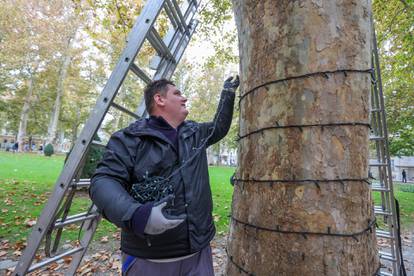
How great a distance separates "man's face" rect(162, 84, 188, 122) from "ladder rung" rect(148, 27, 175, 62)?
0.48m

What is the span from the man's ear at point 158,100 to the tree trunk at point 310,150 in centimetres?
80

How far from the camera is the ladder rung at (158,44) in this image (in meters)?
2.17

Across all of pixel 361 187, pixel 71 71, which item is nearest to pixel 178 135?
pixel 361 187

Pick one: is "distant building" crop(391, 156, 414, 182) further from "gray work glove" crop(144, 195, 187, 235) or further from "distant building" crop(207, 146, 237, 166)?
"gray work glove" crop(144, 195, 187, 235)

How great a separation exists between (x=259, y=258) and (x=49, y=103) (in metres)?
30.9

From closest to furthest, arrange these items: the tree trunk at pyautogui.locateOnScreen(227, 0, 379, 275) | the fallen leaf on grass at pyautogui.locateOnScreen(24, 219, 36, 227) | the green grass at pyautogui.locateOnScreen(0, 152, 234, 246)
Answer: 1. the tree trunk at pyautogui.locateOnScreen(227, 0, 379, 275)
2. the green grass at pyautogui.locateOnScreen(0, 152, 234, 246)
3. the fallen leaf on grass at pyautogui.locateOnScreen(24, 219, 36, 227)

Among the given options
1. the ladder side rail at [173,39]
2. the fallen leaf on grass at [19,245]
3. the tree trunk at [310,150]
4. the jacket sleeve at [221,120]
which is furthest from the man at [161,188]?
the fallen leaf on grass at [19,245]

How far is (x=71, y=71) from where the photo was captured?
24984 mm

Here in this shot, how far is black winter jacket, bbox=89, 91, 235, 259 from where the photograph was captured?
1549 mm

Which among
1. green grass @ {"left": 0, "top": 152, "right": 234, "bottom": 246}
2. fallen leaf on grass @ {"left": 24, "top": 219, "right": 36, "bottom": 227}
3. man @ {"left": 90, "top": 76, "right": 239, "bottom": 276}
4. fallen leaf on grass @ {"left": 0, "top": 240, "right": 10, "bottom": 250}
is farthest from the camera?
fallen leaf on grass @ {"left": 24, "top": 219, "right": 36, "bottom": 227}

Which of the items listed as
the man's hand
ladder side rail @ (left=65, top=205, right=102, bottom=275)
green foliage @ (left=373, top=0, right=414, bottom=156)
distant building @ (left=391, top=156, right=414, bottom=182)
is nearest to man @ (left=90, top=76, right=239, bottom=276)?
the man's hand

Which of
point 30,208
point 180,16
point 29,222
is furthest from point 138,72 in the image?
point 30,208

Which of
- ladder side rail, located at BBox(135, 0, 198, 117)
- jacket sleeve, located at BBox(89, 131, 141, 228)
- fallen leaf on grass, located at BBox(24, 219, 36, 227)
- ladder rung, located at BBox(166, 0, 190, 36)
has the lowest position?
fallen leaf on grass, located at BBox(24, 219, 36, 227)

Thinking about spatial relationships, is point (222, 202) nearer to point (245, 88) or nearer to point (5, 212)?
point (5, 212)
